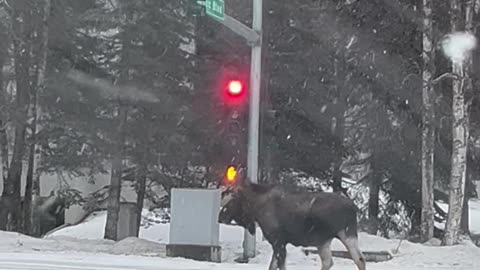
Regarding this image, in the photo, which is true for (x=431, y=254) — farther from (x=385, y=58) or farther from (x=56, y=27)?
(x=56, y=27)

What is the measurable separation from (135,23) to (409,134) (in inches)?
324

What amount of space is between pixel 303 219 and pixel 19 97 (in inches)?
558

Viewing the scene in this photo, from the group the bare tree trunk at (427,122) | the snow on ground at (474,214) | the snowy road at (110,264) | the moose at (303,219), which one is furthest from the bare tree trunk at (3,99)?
the snow on ground at (474,214)

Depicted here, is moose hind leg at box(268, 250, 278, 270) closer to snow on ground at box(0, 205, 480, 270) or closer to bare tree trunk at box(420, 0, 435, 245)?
snow on ground at box(0, 205, 480, 270)

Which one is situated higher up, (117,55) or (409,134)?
(117,55)

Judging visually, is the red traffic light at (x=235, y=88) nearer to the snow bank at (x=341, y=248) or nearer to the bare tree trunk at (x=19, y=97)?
the snow bank at (x=341, y=248)

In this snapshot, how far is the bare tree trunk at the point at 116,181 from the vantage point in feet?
79.4

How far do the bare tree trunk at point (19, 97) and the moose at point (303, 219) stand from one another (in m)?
12.8

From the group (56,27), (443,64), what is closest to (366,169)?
(443,64)

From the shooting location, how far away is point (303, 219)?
44.7 feet

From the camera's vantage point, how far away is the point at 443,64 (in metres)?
24.5

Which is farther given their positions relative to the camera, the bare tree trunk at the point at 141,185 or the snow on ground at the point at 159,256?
the bare tree trunk at the point at 141,185

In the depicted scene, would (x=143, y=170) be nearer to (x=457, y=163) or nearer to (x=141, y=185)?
(x=141, y=185)

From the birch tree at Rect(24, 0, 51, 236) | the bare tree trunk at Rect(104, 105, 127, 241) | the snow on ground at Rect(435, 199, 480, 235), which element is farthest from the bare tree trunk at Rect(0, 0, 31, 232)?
the snow on ground at Rect(435, 199, 480, 235)
